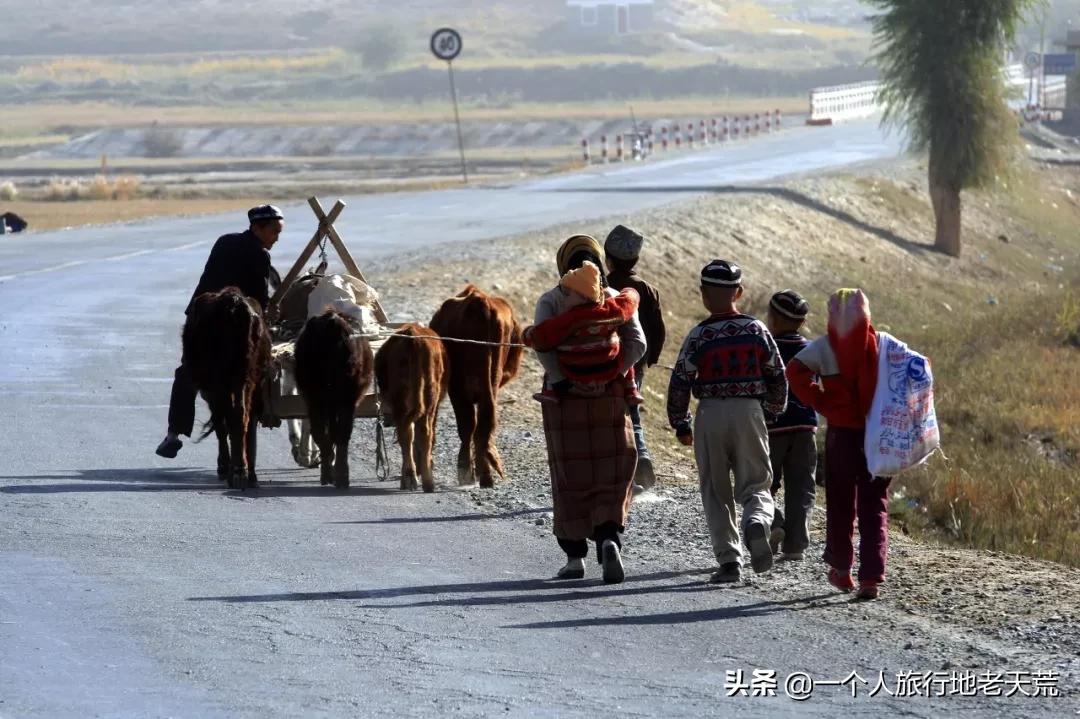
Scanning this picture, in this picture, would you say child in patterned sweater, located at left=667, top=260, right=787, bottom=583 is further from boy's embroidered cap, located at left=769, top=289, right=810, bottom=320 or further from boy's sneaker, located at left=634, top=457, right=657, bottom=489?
boy's sneaker, located at left=634, top=457, right=657, bottom=489

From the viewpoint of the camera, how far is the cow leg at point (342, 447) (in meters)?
11.6

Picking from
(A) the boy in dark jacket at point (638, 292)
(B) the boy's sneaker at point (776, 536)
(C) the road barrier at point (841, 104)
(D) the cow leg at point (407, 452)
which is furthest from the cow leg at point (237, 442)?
(C) the road barrier at point (841, 104)

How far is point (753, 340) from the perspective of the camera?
9.02 m

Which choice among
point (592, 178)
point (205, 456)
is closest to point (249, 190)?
point (592, 178)

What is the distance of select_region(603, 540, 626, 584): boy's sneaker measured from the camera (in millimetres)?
9109

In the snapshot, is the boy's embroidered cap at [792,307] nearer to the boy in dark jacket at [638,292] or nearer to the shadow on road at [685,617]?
the boy in dark jacket at [638,292]

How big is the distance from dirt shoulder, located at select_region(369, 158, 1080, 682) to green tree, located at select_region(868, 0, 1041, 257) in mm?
1626

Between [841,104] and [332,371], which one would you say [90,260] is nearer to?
[332,371]

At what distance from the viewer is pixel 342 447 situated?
1173 centimetres

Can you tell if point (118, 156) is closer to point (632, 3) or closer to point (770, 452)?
point (770, 452)

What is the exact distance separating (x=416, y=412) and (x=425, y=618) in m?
3.33

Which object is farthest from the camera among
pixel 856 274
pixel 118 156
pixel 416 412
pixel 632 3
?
pixel 632 3

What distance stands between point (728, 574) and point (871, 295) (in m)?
22.9

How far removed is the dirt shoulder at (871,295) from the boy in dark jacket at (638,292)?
1.13 ft
